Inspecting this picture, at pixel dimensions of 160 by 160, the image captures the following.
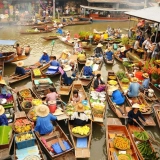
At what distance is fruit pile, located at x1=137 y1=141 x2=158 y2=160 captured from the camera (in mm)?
6809

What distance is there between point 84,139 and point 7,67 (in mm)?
9937

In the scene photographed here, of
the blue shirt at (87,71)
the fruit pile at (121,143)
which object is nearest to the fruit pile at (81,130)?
the fruit pile at (121,143)

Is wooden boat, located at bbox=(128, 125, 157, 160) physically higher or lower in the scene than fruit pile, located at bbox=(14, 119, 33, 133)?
lower

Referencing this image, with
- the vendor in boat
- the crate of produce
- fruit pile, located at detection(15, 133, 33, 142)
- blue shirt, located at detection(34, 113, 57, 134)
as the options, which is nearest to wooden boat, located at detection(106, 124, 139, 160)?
the vendor in boat

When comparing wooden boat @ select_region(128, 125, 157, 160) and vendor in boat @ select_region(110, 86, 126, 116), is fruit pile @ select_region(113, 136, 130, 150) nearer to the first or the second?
wooden boat @ select_region(128, 125, 157, 160)

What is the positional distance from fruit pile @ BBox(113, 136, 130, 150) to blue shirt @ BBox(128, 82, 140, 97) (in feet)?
10.9

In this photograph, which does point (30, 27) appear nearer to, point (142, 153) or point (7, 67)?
point (7, 67)

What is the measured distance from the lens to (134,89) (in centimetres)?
1010

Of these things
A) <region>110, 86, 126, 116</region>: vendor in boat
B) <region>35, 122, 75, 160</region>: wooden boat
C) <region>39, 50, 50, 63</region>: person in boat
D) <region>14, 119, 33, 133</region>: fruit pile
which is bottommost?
<region>35, 122, 75, 160</region>: wooden boat

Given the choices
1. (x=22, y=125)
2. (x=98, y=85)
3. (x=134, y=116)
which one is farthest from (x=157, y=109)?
(x=22, y=125)

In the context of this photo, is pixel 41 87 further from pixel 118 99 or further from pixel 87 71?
pixel 118 99

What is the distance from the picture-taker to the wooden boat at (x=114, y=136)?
6.80 meters

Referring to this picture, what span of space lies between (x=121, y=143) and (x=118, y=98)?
3.03 meters

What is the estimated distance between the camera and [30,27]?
85.8 feet
